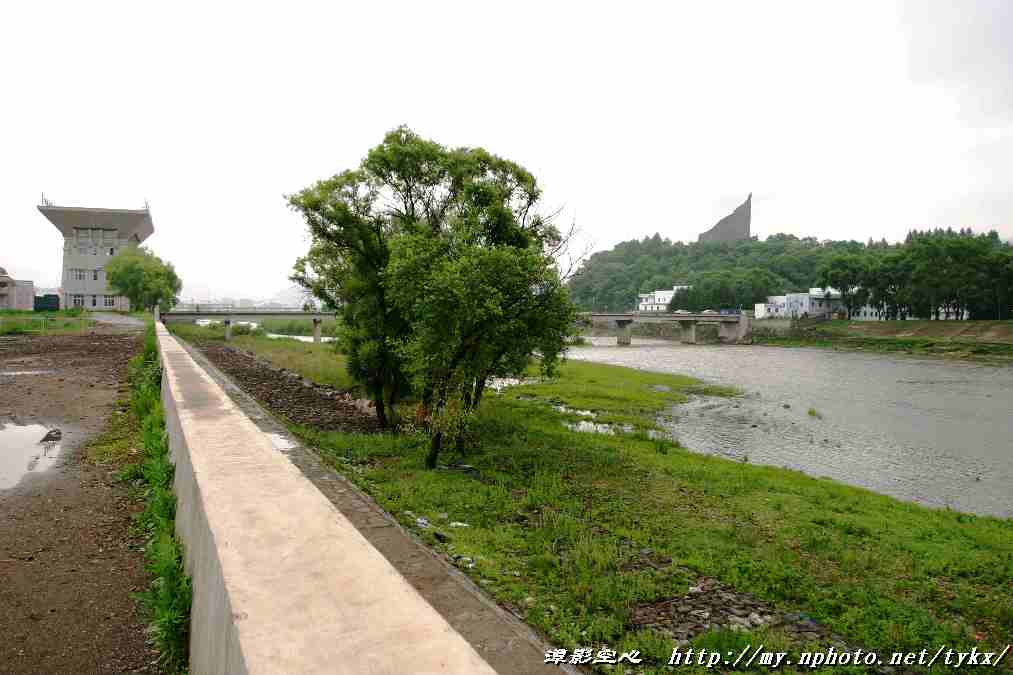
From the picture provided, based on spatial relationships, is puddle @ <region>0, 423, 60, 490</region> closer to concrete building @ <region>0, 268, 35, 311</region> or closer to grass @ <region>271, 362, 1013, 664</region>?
grass @ <region>271, 362, 1013, 664</region>

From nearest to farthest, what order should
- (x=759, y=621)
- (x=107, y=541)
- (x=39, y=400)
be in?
(x=759, y=621), (x=107, y=541), (x=39, y=400)

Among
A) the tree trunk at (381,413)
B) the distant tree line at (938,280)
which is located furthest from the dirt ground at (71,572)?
the distant tree line at (938,280)

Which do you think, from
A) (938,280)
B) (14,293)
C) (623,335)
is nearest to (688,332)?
(623,335)

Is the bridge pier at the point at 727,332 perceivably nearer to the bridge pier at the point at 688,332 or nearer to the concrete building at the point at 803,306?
the bridge pier at the point at 688,332

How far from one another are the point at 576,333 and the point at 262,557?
11084 mm

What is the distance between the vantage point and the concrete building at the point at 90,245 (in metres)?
85.2

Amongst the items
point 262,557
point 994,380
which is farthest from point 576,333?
point 994,380

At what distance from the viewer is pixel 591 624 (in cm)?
683

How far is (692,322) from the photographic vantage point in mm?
92938

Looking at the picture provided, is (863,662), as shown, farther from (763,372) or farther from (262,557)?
(763,372)

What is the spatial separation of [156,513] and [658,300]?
141m

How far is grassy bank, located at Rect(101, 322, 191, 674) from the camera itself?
5.20 metres

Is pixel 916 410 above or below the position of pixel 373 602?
below


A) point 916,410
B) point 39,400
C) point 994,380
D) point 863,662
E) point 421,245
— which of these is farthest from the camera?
point 994,380
